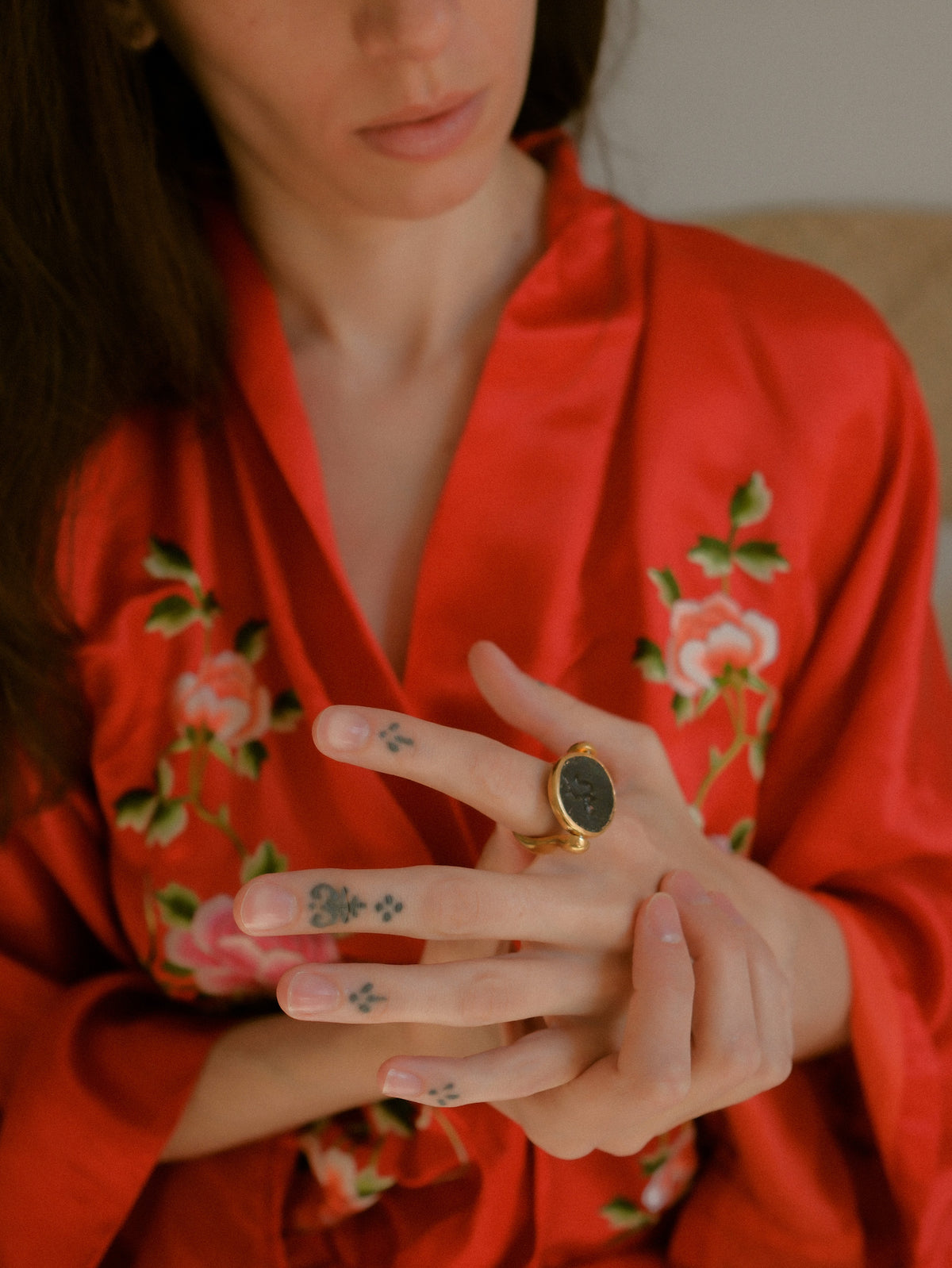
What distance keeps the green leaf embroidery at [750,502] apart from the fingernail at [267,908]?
369 mm

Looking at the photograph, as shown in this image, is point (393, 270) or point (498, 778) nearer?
point (498, 778)

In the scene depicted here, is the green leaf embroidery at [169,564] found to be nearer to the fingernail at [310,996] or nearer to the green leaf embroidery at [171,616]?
the green leaf embroidery at [171,616]

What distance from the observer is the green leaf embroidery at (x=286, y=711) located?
0.63 m

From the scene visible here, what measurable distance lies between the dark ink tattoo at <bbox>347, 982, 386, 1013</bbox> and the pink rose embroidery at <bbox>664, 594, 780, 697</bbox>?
0.27 m

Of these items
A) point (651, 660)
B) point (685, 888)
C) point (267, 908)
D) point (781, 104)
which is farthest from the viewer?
point (781, 104)

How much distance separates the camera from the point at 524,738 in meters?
0.60

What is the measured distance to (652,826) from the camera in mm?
518

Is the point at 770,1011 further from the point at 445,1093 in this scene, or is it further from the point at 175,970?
the point at 175,970

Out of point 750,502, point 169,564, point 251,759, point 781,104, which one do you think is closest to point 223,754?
point 251,759

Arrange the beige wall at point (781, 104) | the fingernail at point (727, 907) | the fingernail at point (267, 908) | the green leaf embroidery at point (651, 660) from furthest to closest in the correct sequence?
the beige wall at point (781, 104) < the green leaf embroidery at point (651, 660) < the fingernail at point (727, 907) < the fingernail at point (267, 908)

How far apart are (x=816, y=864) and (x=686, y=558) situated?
200mm

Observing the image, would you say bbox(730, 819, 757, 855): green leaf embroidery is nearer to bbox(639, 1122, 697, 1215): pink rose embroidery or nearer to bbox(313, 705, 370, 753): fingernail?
bbox(639, 1122, 697, 1215): pink rose embroidery

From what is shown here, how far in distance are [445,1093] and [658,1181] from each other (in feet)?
0.94

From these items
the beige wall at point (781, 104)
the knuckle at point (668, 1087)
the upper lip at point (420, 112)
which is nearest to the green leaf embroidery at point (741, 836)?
the knuckle at point (668, 1087)
